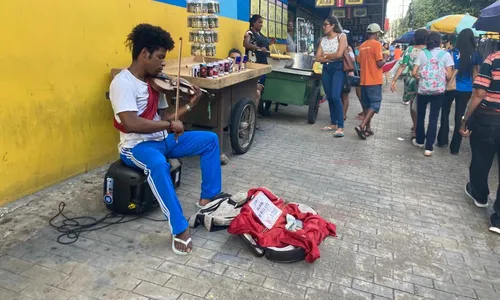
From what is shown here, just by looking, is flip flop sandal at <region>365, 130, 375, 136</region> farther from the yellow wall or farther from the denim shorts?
the yellow wall

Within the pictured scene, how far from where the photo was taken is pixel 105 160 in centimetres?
452

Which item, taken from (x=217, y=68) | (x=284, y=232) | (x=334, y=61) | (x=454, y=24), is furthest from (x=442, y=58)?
(x=454, y=24)

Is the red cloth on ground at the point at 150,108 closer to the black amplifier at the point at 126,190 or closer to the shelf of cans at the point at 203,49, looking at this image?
the black amplifier at the point at 126,190

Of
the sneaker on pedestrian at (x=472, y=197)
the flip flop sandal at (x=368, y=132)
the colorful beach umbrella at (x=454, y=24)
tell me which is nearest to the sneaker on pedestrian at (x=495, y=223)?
the sneaker on pedestrian at (x=472, y=197)

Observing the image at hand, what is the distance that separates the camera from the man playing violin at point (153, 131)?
9.64 ft

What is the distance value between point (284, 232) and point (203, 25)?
330 cm

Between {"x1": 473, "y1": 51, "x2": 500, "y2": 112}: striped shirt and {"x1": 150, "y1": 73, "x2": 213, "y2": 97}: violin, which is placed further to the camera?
{"x1": 473, "y1": 51, "x2": 500, "y2": 112}: striped shirt

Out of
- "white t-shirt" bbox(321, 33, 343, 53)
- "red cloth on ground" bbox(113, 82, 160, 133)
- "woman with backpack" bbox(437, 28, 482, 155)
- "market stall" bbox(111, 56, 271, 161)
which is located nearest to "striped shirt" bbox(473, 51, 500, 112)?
"woman with backpack" bbox(437, 28, 482, 155)

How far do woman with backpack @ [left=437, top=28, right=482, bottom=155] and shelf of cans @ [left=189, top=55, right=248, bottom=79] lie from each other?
3.00 m

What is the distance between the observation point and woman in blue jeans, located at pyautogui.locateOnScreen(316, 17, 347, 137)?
636 cm

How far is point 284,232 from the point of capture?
120 inches

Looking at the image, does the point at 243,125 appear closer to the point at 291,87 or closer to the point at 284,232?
the point at 291,87

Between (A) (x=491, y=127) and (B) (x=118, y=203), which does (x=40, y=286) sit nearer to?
(B) (x=118, y=203)

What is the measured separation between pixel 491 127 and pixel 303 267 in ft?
7.42
